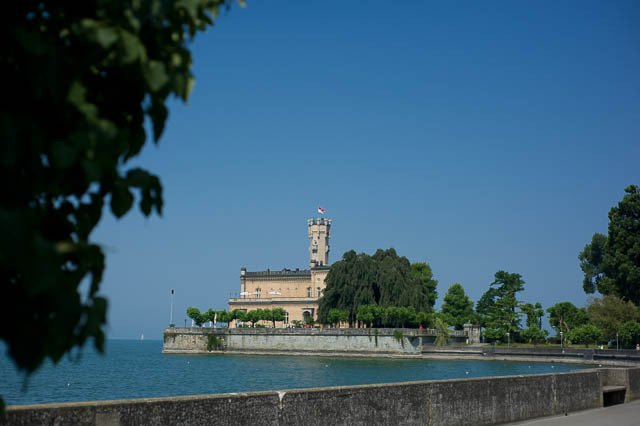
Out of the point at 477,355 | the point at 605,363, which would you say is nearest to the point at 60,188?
the point at 605,363

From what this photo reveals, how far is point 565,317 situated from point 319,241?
144 feet

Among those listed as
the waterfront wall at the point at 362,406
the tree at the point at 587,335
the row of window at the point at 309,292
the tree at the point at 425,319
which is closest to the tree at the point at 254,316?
the row of window at the point at 309,292

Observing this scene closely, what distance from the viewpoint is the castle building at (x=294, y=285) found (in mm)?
105812

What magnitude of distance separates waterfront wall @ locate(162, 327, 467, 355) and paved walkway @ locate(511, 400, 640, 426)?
211 ft

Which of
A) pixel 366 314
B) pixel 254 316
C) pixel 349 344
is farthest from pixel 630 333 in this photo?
pixel 254 316

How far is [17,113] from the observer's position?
95.3 inches

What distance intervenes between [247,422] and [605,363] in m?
58.6

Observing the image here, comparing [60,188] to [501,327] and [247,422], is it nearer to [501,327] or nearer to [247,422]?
[247,422]

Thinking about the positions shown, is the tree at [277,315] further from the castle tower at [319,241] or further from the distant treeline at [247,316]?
the castle tower at [319,241]

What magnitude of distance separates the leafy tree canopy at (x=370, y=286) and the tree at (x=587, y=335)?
1713 cm

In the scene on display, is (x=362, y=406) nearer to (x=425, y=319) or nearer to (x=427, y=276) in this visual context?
(x=425, y=319)

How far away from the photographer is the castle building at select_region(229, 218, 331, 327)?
347ft

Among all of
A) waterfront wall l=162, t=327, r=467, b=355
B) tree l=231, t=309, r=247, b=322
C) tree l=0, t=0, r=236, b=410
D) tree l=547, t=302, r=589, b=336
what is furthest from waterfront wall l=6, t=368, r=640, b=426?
tree l=231, t=309, r=247, b=322

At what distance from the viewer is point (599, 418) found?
12.2 metres
